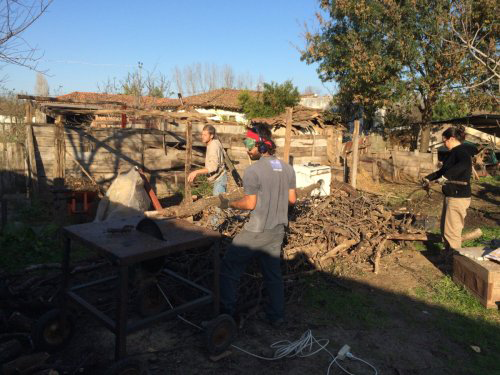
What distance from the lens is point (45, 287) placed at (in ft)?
15.5

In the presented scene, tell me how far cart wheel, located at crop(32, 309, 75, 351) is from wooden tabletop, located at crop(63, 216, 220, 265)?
0.76 metres

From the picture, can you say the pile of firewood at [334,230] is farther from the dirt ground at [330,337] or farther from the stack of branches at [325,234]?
the dirt ground at [330,337]

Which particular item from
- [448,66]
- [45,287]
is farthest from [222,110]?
[45,287]

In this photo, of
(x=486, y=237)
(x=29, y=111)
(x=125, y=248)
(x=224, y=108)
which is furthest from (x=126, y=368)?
(x=224, y=108)

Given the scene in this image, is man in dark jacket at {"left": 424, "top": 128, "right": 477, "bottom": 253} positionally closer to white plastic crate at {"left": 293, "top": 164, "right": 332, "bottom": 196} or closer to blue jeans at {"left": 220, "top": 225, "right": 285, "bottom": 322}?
white plastic crate at {"left": 293, "top": 164, "right": 332, "bottom": 196}

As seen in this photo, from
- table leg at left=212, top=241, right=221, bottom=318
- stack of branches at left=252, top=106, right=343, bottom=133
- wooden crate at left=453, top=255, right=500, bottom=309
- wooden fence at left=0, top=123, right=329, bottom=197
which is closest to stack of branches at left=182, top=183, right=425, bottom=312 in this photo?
table leg at left=212, top=241, right=221, bottom=318

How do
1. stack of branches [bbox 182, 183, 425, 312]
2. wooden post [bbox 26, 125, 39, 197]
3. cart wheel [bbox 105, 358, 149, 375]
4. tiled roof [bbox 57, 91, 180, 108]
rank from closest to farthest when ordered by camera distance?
cart wheel [bbox 105, 358, 149, 375] → stack of branches [bbox 182, 183, 425, 312] → wooden post [bbox 26, 125, 39, 197] → tiled roof [bbox 57, 91, 180, 108]

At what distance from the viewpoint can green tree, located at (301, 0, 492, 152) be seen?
17406 millimetres

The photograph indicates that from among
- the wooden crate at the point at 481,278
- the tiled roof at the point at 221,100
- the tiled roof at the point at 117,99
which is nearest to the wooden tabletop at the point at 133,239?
the wooden crate at the point at 481,278

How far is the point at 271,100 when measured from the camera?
2722cm

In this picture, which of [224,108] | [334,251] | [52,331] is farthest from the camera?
[224,108]

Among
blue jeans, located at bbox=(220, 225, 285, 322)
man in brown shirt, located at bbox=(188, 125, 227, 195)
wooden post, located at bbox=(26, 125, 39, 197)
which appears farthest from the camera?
wooden post, located at bbox=(26, 125, 39, 197)

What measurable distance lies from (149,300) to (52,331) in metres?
0.91

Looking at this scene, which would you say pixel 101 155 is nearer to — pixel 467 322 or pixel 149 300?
pixel 149 300
